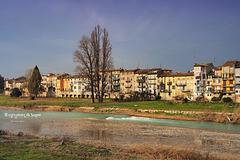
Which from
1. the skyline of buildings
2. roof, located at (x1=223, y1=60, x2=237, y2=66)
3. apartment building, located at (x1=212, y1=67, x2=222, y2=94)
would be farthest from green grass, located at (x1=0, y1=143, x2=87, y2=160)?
roof, located at (x1=223, y1=60, x2=237, y2=66)

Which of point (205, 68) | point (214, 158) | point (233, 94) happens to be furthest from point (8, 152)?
point (205, 68)

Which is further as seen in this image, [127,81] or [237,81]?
[127,81]

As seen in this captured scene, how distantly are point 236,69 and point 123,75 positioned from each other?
44.4 metres

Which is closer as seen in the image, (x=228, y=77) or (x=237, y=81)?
Result: (x=237, y=81)

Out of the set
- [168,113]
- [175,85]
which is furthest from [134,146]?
[175,85]

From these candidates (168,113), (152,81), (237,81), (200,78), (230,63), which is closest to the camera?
(168,113)

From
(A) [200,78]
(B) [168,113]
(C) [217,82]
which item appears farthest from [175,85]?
(B) [168,113]

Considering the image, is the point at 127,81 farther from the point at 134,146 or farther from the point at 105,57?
the point at 134,146

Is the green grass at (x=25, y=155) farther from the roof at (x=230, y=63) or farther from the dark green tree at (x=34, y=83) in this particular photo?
the dark green tree at (x=34, y=83)

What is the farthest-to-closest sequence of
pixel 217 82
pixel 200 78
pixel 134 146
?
pixel 200 78
pixel 217 82
pixel 134 146

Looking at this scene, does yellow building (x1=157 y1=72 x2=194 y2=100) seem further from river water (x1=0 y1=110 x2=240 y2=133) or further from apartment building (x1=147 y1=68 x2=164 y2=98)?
river water (x1=0 y1=110 x2=240 y2=133)

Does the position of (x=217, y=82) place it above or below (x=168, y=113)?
above

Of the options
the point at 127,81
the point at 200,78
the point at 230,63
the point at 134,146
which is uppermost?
the point at 230,63

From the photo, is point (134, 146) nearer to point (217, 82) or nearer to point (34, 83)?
point (217, 82)
